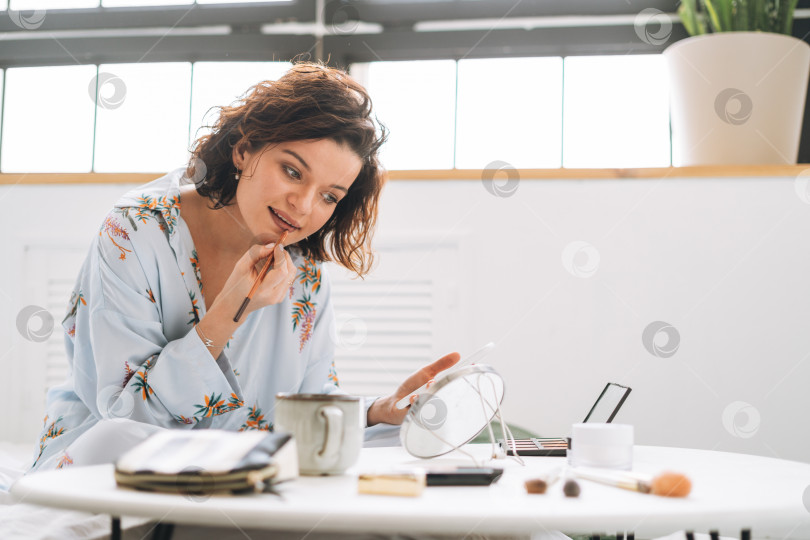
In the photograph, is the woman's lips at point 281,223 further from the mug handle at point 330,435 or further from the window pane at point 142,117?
the window pane at point 142,117

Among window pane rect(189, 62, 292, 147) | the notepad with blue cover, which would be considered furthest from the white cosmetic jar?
window pane rect(189, 62, 292, 147)

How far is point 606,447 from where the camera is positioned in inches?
27.1

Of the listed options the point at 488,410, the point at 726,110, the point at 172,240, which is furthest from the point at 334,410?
the point at 726,110

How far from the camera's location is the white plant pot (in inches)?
64.2

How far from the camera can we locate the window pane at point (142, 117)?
6.77ft

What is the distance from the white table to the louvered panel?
46.1 inches

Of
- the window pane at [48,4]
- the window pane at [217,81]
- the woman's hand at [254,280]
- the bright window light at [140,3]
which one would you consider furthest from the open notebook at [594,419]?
the window pane at [48,4]

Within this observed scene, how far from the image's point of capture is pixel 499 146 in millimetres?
1950

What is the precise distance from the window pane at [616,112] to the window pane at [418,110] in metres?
0.33

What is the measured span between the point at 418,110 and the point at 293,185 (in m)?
1.00

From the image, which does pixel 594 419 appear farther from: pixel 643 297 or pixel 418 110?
pixel 418 110

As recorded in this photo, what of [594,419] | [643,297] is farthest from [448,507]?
[643,297]

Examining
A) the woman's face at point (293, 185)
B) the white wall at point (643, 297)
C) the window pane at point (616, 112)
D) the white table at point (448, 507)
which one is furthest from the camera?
the window pane at point (616, 112)

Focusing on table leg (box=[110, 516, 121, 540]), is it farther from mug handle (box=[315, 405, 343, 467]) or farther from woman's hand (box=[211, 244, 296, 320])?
woman's hand (box=[211, 244, 296, 320])
